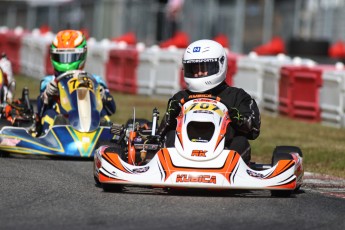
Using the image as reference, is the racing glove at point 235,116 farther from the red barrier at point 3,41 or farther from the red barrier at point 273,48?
the red barrier at point 3,41

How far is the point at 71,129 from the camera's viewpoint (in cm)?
1240

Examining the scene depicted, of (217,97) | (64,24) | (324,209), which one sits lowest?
(64,24)

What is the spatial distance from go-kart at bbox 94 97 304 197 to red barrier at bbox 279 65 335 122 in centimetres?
865

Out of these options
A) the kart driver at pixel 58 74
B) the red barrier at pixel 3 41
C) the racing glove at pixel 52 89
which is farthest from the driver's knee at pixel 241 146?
the red barrier at pixel 3 41

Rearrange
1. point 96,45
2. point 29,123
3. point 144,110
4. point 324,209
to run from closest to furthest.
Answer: point 324,209
point 29,123
point 144,110
point 96,45

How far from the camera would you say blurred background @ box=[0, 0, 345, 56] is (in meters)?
26.2

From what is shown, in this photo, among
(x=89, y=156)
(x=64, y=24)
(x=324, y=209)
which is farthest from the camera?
(x=64, y=24)

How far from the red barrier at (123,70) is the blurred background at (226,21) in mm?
2078

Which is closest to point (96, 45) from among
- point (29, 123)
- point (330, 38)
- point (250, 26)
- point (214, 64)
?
point (250, 26)

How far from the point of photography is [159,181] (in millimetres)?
8953

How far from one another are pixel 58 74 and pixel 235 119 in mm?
4482

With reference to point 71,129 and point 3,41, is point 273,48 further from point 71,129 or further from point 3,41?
point 71,129

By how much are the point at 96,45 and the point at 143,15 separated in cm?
418

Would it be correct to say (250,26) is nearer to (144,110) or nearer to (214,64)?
(144,110)
